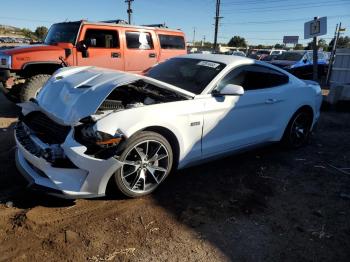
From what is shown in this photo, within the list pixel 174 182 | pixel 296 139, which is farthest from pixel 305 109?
pixel 174 182

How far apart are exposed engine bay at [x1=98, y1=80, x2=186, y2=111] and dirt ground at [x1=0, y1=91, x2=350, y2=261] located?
3.34ft

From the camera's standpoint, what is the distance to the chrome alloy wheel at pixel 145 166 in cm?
361

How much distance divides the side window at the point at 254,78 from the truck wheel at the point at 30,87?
4.42 meters

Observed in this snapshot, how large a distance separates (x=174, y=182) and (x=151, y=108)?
106cm

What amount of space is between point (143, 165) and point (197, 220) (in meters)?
0.80

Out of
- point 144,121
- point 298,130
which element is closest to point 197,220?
point 144,121

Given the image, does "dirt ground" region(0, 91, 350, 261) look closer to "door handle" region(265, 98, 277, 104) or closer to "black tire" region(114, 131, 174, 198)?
"black tire" region(114, 131, 174, 198)

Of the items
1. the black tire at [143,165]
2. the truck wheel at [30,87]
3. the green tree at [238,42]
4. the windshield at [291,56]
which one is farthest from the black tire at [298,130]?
the green tree at [238,42]

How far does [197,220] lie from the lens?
3.46 meters

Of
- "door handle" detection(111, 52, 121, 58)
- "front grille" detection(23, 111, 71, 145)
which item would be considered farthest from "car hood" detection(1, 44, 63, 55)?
"front grille" detection(23, 111, 71, 145)

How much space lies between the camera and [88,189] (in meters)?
3.33

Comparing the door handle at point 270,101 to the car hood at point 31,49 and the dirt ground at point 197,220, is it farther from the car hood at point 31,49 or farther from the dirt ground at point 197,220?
the car hood at point 31,49

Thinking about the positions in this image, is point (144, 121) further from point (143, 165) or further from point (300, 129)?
point (300, 129)

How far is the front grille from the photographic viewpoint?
11.8ft
